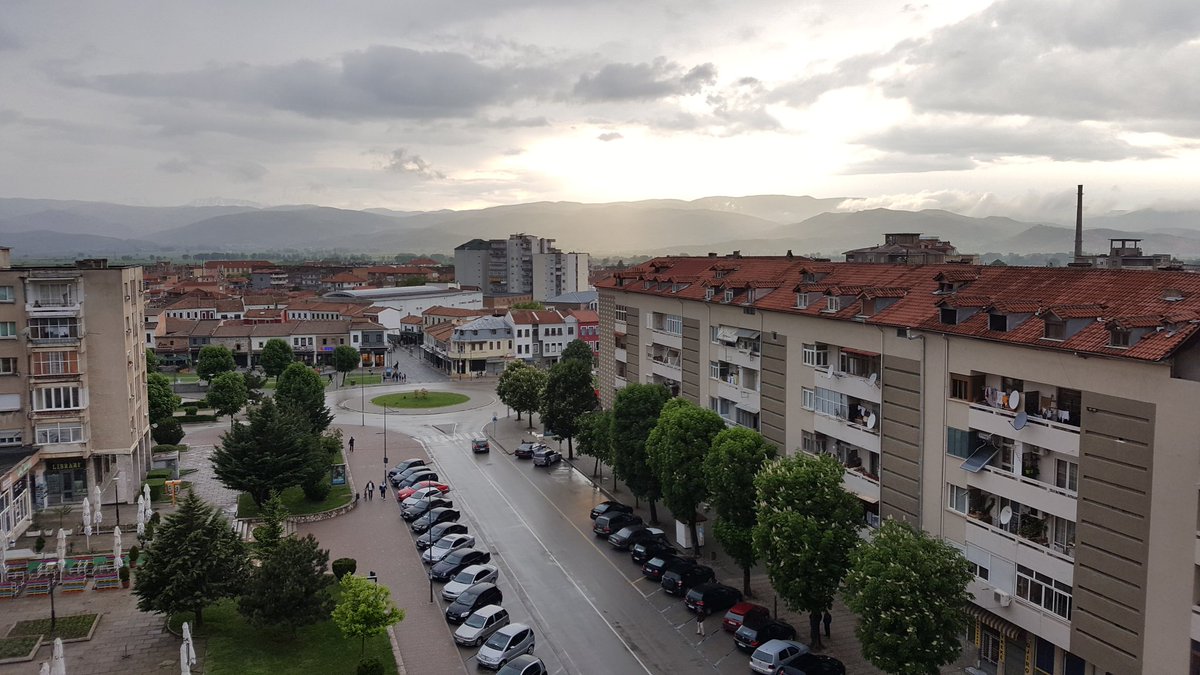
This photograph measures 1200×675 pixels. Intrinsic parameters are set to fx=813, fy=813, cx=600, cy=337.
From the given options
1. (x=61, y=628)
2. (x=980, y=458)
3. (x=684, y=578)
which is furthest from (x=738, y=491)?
(x=61, y=628)

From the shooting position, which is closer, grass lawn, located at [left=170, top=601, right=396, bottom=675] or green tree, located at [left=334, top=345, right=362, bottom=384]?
grass lawn, located at [left=170, top=601, right=396, bottom=675]

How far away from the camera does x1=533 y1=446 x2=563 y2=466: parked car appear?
187 ft

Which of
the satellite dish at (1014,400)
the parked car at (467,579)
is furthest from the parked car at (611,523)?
the satellite dish at (1014,400)

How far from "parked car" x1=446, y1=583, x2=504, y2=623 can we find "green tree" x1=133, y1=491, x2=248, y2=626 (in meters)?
8.04

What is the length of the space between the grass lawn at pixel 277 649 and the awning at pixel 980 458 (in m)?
20.7

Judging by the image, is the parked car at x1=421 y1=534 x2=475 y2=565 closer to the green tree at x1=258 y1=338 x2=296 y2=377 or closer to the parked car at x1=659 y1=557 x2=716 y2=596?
the parked car at x1=659 y1=557 x2=716 y2=596

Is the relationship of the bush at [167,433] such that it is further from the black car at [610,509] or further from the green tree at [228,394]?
the black car at [610,509]

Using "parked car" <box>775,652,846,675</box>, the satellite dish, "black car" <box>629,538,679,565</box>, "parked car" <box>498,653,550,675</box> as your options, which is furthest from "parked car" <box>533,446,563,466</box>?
the satellite dish

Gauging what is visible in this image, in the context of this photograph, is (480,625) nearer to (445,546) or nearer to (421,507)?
(445,546)

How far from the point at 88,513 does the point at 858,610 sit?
113ft

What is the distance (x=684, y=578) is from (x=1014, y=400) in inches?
619

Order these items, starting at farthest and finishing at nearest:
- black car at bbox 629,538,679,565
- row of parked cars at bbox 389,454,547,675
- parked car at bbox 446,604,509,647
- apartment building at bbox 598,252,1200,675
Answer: black car at bbox 629,538,679,565, parked car at bbox 446,604,509,647, row of parked cars at bbox 389,454,547,675, apartment building at bbox 598,252,1200,675

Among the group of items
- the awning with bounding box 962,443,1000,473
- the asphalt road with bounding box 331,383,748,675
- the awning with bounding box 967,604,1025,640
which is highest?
the awning with bounding box 962,443,1000,473

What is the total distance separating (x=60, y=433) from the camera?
4422 centimetres
